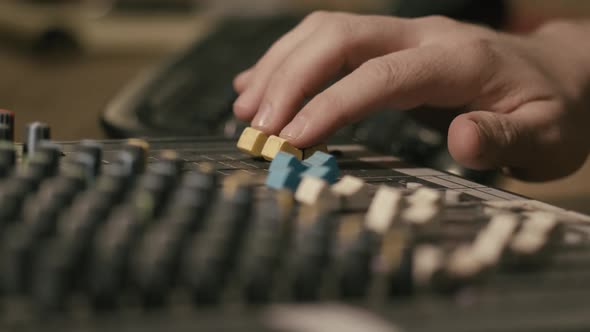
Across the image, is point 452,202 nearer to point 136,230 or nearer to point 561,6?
point 136,230

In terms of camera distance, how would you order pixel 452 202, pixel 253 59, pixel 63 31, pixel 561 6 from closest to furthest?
pixel 452 202 < pixel 253 59 < pixel 561 6 < pixel 63 31

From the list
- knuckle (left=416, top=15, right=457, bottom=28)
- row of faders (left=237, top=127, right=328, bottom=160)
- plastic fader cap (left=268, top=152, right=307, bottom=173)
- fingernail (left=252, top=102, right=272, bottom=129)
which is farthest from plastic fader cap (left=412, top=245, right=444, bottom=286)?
knuckle (left=416, top=15, right=457, bottom=28)

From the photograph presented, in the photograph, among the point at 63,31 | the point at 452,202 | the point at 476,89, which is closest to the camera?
the point at 452,202

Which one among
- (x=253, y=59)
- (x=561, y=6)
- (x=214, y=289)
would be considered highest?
(x=561, y=6)

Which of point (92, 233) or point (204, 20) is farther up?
point (204, 20)

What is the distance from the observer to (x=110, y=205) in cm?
47

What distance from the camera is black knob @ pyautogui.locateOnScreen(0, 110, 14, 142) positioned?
0.66 meters

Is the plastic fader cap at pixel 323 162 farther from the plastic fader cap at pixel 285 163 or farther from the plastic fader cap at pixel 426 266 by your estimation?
the plastic fader cap at pixel 426 266

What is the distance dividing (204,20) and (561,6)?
7.84ft

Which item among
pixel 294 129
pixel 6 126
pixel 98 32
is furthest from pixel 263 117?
pixel 98 32

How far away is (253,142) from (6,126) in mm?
235

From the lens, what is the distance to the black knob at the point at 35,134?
652 millimetres

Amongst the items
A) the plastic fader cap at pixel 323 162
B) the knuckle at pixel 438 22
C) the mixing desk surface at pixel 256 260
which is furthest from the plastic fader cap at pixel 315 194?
the knuckle at pixel 438 22

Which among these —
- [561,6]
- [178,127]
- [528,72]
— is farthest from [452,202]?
[561,6]
